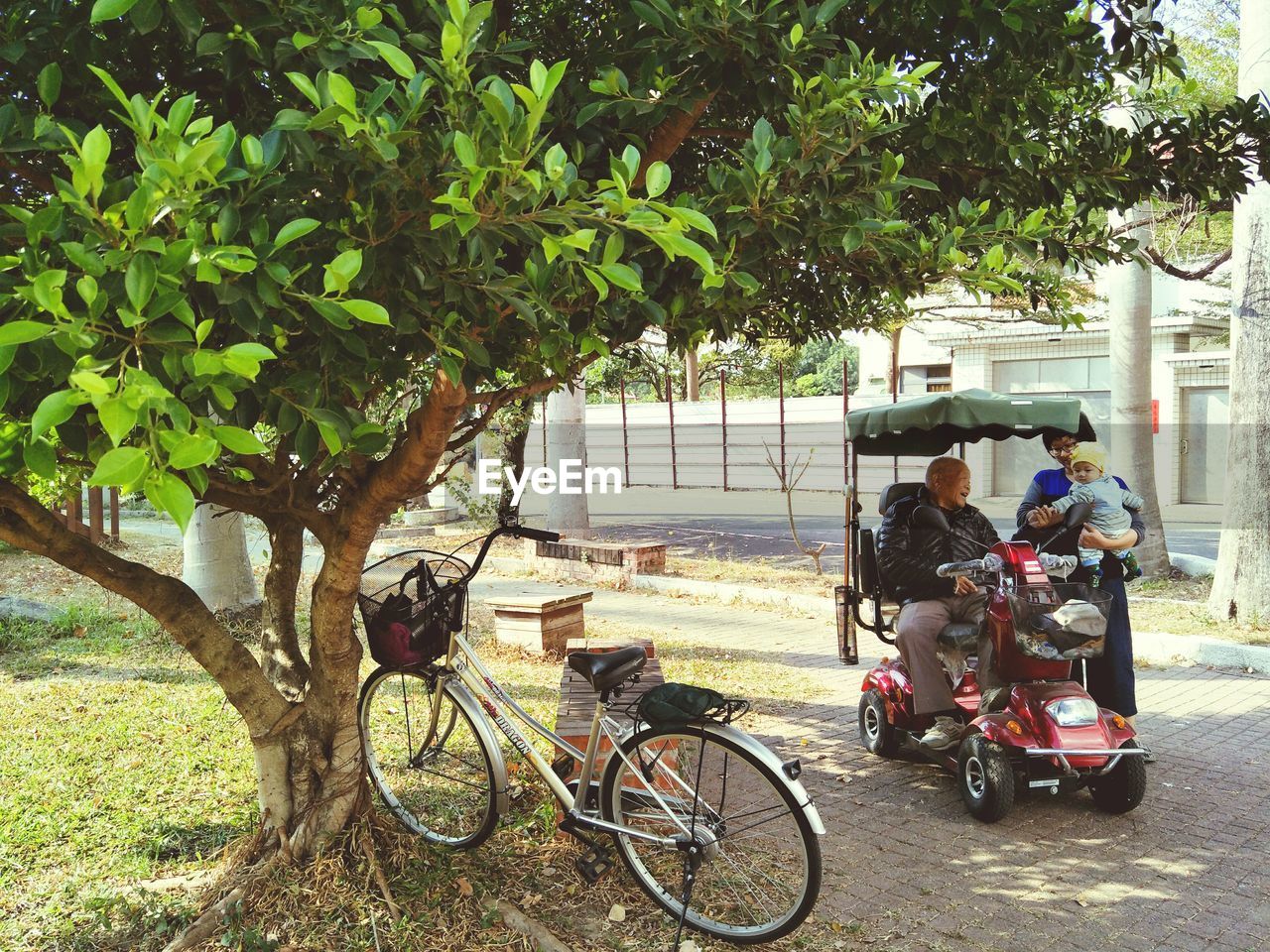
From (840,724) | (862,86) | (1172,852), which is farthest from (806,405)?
(862,86)

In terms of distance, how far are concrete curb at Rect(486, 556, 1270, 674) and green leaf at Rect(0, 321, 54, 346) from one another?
27.4 feet

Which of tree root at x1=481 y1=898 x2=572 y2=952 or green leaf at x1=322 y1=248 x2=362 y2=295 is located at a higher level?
green leaf at x1=322 y1=248 x2=362 y2=295

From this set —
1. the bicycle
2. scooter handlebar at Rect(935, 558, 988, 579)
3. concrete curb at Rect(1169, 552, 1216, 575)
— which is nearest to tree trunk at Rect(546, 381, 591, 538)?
concrete curb at Rect(1169, 552, 1216, 575)

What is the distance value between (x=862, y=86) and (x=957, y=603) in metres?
3.56

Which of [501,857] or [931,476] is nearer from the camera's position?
[501,857]

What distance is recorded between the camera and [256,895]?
3771 millimetres

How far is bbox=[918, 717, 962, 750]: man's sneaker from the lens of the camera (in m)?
5.27

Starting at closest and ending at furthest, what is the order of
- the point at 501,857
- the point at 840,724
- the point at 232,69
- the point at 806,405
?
the point at 232,69 → the point at 501,857 → the point at 840,724 → the point at 806,405

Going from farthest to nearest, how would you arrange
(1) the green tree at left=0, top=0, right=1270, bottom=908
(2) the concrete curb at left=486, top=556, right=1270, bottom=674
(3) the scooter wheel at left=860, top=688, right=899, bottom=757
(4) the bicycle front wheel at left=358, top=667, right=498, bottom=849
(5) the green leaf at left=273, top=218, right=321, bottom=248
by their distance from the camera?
(2) the concrete curb at left=486, top=556, right=1270, bottom=674
(3) the scooter wheel at left=860, top=688, right=899, bottom=757
(4) the bicycle front wheel at left=358, top=667, right=498, bottom=849
(5) the green leaf at left=273, top=218, right=321, bottom=248
(1) the green tree at left=0, top=0, right=1270, bottom=908

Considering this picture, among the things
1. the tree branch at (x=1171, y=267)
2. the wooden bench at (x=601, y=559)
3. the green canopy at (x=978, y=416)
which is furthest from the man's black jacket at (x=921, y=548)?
the wooden bench at (x=601, y=559)

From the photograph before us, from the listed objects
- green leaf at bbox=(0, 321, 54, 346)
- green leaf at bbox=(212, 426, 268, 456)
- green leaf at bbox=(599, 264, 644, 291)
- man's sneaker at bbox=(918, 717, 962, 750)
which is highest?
green leaf at bbox=(599, 264, 644, 291)

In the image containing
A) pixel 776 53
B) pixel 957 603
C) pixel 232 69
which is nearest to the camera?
pixel 232 69

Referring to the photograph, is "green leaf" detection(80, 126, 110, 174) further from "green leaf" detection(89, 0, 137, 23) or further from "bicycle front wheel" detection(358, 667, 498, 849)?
"bicycle front wheel" detection(358, 667, 498, 849)

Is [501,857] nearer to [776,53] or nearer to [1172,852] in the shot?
[1172,852]
